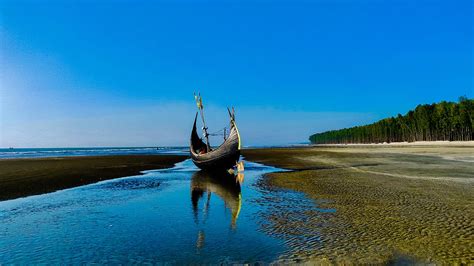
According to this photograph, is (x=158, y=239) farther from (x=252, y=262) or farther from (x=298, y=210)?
(x=298, y=210)

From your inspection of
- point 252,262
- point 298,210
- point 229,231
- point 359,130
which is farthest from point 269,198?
point 359,130

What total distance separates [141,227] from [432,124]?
4457 inches

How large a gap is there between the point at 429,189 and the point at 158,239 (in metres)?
13.2

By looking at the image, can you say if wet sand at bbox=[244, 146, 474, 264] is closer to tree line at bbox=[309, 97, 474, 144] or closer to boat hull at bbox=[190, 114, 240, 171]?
boat hull at bbox=[190, 114, 240, 171]

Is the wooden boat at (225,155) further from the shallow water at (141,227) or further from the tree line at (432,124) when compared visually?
the tree line at (432,124)

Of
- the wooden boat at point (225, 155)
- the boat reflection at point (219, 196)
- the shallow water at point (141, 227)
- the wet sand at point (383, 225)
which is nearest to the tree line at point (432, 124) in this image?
the wooden boat at point (225, 155)

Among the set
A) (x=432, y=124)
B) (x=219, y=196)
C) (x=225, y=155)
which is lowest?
(x=219, y=196)

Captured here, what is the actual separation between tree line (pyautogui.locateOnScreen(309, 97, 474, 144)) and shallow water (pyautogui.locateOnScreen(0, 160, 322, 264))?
97958 millimetres

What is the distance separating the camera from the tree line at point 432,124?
91.3 metres

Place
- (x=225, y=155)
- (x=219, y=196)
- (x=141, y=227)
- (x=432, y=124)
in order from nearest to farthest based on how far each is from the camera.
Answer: (x=141, y=227)
(x=219, y=196)
(x=225, y=155)
(x=432, y=124)

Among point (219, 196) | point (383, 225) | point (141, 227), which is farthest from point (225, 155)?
point (383, 225)

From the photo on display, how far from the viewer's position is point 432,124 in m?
102

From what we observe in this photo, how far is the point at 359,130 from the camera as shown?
15912 cm

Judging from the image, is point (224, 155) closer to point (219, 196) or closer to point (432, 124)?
point (219, 196)
